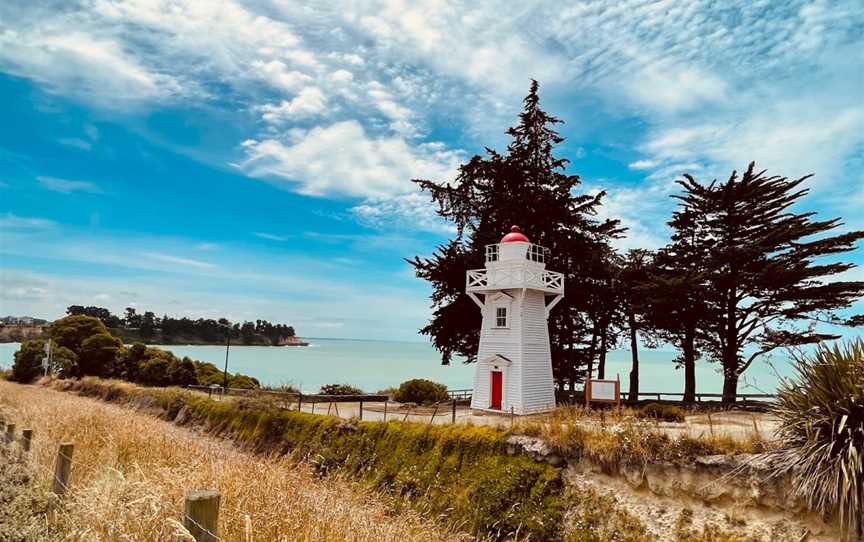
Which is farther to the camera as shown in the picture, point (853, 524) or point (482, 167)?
point (482, 167)

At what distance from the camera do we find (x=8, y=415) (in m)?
11.6

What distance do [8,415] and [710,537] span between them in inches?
661

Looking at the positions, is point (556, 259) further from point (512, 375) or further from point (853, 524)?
point (853, 524)

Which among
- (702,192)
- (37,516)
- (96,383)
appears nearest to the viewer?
(37,516)

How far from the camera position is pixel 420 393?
26.2 m

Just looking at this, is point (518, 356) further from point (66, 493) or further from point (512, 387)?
point (66, 493)

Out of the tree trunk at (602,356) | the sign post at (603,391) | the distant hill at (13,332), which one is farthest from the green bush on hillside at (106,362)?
the sign post at (603,391)

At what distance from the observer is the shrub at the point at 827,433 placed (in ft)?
27.8

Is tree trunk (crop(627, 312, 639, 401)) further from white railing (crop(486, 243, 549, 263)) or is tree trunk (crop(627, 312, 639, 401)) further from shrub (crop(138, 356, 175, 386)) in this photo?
shrub (crop(138, 356, 175, 386))

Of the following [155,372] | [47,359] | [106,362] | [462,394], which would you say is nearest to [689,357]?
[462,394]

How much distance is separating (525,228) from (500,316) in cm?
726

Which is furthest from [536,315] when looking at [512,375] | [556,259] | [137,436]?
[137,436]

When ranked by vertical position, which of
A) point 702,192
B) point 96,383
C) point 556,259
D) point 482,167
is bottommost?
point 96,383

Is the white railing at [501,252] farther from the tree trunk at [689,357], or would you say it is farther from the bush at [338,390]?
the bush at [338,390]
